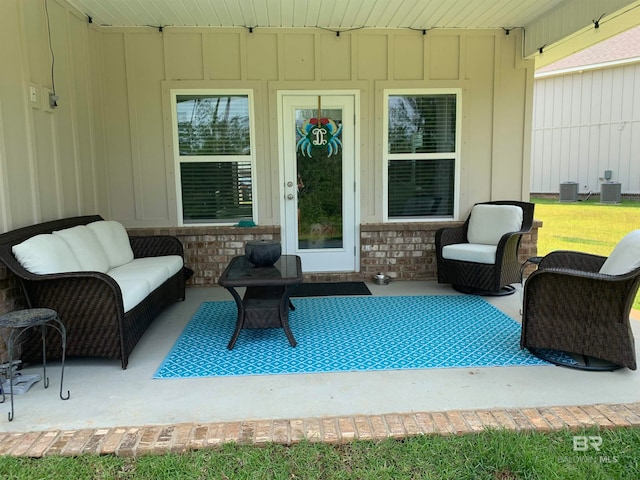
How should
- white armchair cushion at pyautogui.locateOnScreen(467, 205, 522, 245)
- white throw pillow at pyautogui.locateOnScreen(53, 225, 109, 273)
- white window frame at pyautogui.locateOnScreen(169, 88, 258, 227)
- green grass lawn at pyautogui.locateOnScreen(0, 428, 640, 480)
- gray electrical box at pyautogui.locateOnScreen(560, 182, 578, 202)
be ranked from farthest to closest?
1. gray electrical box at pyautogui.locateOnScreen(560, 182, 578, 202)
2. white window frame at pyautogui.locateOnScreen(169, 88, 258, 227)
3. white armchair cushion at pyautogui.locateOnScreen(467, 205, 522, 245)
4. white throw pillow at pyautogui.locateOnScreen(53, 225, 109, 273)
5. green grass lawn at pyautogui.locateOnScreen(0, 428, 640, 480)

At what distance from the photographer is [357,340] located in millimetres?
3500

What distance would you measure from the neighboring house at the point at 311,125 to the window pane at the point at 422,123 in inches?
0.7

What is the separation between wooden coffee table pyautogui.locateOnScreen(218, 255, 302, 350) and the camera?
3.28 m

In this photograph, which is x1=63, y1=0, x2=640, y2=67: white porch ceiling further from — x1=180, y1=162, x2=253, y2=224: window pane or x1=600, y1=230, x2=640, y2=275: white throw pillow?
x1=600, y1=230, x2=640, y2=275: white throw pillow

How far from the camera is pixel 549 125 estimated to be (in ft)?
52.2

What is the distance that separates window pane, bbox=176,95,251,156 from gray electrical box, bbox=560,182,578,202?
12869 millimetres

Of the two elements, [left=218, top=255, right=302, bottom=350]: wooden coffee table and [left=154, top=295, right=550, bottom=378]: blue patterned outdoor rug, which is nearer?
[left=154, top=295, right=550, bottom=378]: blue patterned outdoor rug

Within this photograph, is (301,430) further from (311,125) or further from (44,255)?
(311,125)

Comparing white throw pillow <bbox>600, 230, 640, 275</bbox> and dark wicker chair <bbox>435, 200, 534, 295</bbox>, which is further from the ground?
white throw pillow <bbox>600, 230, 640, 275</bbox>

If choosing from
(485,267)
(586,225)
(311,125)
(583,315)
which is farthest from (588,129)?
(583,315)

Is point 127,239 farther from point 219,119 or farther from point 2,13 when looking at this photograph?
point 2,13

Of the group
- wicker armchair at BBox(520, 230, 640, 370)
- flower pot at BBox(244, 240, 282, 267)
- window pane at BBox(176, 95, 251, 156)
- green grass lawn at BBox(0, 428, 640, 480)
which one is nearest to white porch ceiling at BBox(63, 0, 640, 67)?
window pane at BBox(176, 95, 251, 156)

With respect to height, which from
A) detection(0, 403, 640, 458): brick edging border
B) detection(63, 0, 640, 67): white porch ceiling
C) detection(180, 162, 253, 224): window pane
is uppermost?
detection(63, 0, 640, 67): white porch ceiling

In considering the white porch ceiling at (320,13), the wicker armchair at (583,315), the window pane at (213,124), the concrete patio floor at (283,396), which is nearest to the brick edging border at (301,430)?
the concrete patio floor at (283,396)
